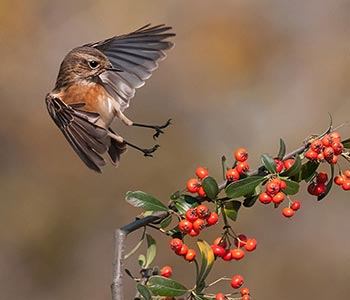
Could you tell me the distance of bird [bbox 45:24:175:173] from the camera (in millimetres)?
4039

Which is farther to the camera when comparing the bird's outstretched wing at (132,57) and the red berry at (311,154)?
the bird's outstretched wing at (132,57)

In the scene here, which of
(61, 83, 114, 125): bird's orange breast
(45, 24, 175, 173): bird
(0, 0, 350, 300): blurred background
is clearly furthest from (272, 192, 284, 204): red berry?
(0, 0, 350, 300): blurred background

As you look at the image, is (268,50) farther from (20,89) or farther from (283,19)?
(20,89)

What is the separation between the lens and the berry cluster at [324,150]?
8.02 ft

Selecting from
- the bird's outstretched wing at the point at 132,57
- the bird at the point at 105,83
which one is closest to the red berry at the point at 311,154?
the bird at the point at 105,83

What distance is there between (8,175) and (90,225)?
96 centimetres

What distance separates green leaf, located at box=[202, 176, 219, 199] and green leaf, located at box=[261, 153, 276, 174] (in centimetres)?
14

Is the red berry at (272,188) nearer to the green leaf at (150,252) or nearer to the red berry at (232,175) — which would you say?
the red berry at (232,175)

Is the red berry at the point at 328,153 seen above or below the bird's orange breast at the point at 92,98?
above

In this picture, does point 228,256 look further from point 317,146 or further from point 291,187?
point 317,146

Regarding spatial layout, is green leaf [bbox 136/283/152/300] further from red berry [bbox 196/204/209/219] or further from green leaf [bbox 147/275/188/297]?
red berry [bbox 196/204/209/219]

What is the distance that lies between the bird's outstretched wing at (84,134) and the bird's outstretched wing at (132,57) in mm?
299

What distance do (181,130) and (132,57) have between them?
4.51 m

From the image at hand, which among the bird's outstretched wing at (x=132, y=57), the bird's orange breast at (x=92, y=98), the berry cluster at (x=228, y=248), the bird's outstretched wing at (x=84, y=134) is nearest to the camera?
the berry cluster at (x=228, y=248)
